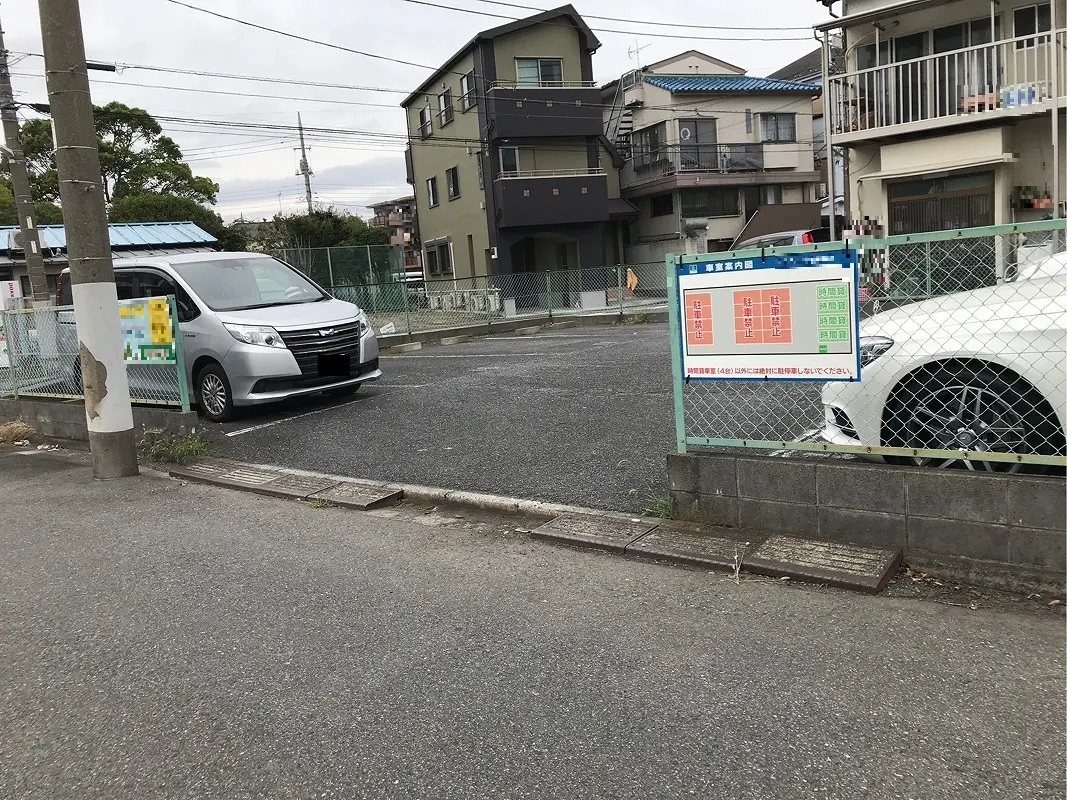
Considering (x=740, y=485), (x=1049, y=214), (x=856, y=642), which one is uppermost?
(x=1049, y=214)

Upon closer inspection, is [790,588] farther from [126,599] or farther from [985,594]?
[126,599]

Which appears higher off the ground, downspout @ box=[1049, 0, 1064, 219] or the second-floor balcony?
the second-floor balcony

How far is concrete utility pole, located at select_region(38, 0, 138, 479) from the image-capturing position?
21.3 feet

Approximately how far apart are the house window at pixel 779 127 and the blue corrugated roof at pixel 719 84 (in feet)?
3.24

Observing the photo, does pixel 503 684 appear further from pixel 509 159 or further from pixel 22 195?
pixel 509 159

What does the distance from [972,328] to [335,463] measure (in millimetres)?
4897

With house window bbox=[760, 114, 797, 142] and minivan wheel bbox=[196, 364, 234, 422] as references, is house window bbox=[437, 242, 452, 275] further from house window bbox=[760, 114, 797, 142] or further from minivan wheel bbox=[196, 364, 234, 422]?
minivan wheel bbox=[196, 364, 234, 422]

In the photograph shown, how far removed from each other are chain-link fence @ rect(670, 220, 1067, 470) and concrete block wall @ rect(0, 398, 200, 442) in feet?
17.9

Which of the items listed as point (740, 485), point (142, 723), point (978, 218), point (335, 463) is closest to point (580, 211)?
point (978, 218)

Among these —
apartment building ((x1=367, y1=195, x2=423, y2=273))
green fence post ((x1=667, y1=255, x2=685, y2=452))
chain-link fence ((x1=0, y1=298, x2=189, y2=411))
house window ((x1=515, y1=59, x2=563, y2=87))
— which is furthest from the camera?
apartment building ((x1=367, y1=195, x2=423, y2=273))

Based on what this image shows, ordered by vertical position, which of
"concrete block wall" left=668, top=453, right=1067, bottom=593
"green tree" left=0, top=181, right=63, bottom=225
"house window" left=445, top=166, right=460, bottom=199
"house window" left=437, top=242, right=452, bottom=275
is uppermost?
"green tree" left=0, top=181, right=63, bottom=225

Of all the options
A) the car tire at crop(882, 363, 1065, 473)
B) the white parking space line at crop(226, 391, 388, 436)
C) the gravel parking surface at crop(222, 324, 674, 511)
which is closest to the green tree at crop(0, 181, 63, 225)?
the gravel parking surface at crop(222, 324, 674, 511)

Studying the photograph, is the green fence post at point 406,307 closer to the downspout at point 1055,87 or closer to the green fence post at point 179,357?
the green fence post at point 179,357

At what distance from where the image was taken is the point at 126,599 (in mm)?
4105
